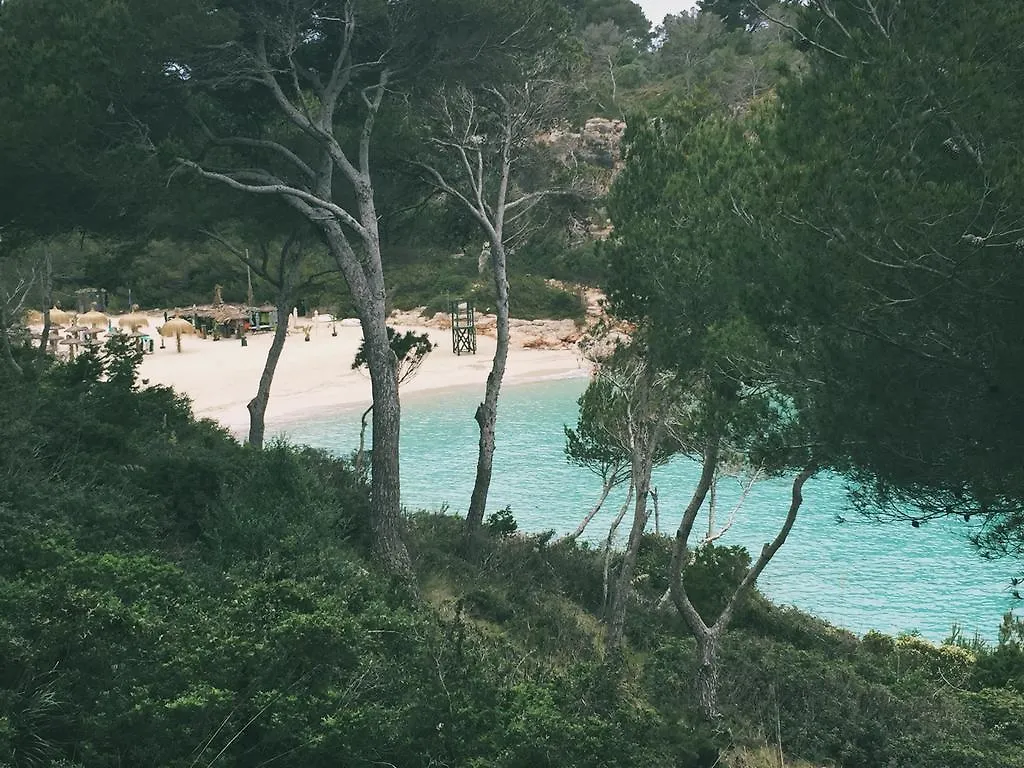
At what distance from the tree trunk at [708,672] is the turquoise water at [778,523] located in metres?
3.82

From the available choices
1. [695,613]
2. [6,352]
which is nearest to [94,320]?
[6,352]

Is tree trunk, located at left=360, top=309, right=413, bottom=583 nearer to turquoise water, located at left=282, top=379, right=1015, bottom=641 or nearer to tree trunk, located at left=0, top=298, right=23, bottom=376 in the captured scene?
tree trunk, located at left=0, top=298, right=23, bottom=376

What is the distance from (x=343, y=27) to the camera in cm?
1420

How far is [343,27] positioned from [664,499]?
18490mm

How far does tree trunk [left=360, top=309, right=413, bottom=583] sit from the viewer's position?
554 inches

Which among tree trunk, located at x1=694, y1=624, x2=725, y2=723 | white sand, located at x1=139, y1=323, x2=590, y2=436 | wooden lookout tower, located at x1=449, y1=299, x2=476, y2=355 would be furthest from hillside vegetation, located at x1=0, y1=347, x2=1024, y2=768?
wooden lookout tower, located at x1=449, y1=299, x2=476, y2=355

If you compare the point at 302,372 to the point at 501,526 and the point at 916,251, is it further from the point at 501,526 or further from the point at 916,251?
the point at 916,251

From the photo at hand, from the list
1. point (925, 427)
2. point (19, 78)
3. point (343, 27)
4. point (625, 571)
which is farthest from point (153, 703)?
point (343, 27)

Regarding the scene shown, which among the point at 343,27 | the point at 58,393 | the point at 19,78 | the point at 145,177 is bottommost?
the point at 58,393

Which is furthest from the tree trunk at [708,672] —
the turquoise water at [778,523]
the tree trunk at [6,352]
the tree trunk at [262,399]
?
the tree trunk at [6,352]

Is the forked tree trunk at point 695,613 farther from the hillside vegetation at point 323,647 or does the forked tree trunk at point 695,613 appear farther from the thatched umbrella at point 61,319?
the thatched umbrella at point 61,319

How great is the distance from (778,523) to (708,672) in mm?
16487

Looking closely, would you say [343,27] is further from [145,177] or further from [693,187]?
[693,187]

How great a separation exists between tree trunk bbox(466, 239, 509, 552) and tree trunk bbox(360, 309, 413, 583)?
8.48 ft
